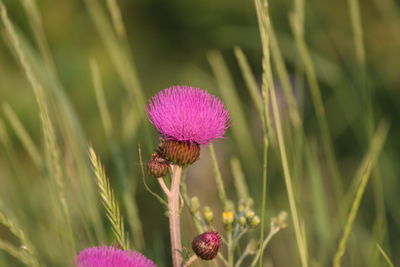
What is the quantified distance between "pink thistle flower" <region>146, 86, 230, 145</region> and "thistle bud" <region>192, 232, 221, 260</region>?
0.10 metres

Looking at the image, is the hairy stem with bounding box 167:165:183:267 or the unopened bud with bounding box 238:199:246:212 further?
the unopened bud with bounding box 238:199:246:212

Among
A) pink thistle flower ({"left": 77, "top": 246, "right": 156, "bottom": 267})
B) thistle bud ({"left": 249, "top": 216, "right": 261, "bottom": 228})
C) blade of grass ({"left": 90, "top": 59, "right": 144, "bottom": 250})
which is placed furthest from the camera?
blade of grass ({"left": 90, "top": 59, "right": 144, "bottom": 250})

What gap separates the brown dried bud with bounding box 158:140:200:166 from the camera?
66 centimetres

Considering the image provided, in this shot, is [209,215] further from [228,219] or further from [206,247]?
[206,247]

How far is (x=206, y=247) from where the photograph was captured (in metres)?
0.62

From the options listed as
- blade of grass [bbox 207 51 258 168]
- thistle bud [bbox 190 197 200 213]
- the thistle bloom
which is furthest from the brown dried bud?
blade of grass [bbox 207 51 258 168]

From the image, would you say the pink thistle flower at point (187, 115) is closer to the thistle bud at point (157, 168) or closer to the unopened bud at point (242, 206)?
the thistle bud at point (157, 168)

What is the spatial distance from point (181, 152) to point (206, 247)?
0.10m

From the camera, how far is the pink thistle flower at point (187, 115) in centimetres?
64

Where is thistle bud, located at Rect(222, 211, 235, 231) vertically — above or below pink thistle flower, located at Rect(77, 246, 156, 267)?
below

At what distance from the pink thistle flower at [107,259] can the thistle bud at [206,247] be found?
0.08 m

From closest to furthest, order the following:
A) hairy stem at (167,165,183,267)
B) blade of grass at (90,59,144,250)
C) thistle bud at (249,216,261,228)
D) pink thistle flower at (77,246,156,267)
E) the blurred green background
A: pink thistle flower at (77,246,156,267) → hairy stem at (167,165,183,267) → thistle bud at (249,216,261,228) → blade of grass at (90,59,144,250) → the blurred green background

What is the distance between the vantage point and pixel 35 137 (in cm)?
249

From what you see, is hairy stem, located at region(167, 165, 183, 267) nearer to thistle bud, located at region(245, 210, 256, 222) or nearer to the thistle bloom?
the thistle bloom
